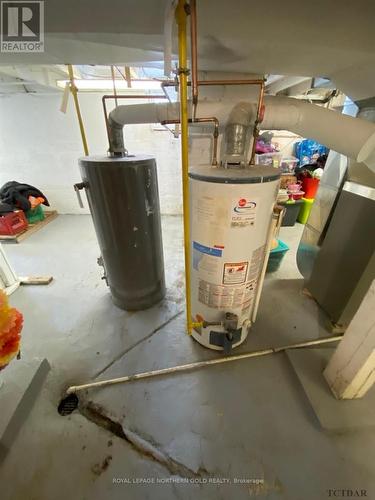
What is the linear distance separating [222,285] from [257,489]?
833 mm

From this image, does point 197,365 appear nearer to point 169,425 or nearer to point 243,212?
point 169,425

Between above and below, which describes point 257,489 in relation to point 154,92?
below

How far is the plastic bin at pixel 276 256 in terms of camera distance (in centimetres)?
201

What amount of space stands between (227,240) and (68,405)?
48.0 inches

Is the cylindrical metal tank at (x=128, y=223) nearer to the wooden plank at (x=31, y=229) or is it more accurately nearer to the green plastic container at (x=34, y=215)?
the wooden plank at (x=31, y=229)

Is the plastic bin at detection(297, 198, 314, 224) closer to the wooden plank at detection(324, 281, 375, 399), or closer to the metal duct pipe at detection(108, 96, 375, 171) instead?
the metal duct pipe at detection(108, 96, 375, 171)

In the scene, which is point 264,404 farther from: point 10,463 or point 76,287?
point 76,287

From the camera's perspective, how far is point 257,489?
0.88 metres

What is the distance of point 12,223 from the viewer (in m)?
2.80

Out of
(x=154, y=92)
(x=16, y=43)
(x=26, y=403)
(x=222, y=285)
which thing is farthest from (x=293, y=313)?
(x=154, y=92)
